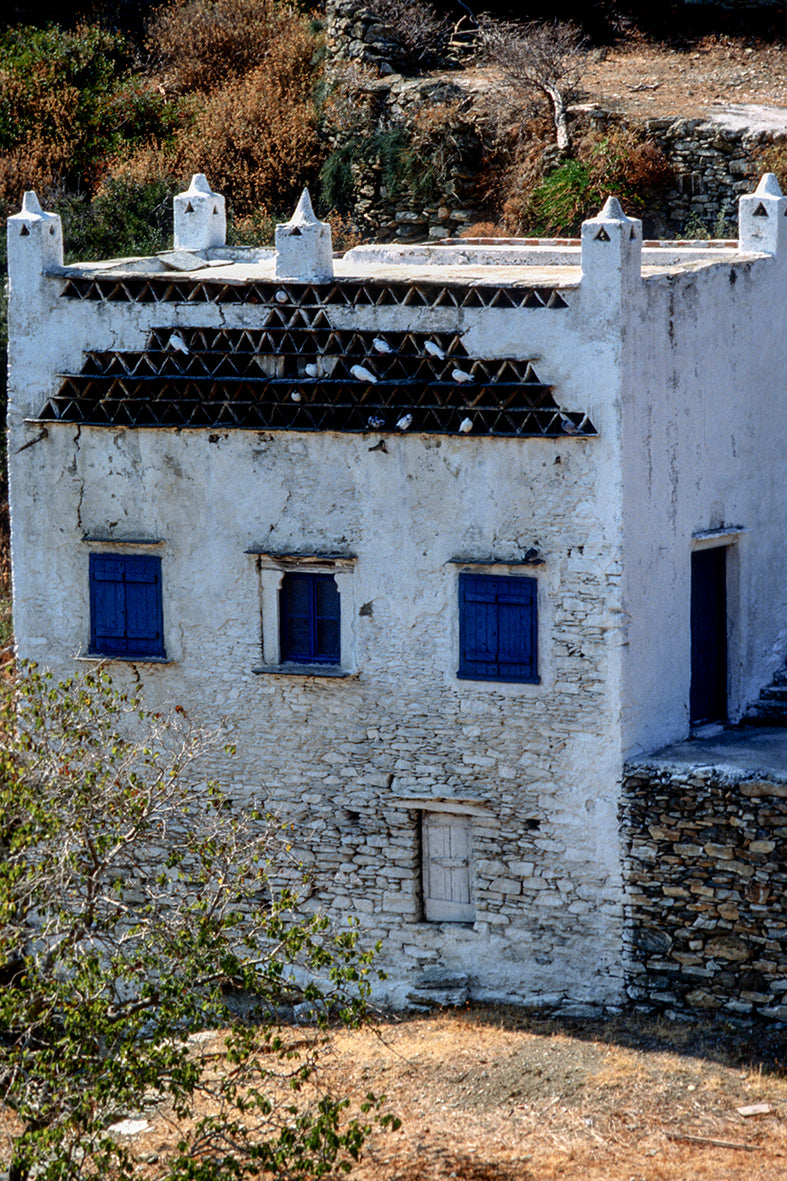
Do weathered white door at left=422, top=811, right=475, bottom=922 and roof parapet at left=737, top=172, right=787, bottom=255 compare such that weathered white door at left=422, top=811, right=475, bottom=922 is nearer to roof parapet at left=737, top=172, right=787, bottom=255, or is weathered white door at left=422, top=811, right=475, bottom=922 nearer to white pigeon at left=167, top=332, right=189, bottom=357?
white pigeon at left=167, top=332, right=189, bottom=357

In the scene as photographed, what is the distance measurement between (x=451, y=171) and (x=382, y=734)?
1310 cm

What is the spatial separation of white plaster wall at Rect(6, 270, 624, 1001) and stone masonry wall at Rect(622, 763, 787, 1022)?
0.24 metres

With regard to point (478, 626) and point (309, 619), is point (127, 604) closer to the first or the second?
point (309, 619)

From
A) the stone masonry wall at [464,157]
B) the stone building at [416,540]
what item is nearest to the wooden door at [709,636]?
the stone building at [416,540]

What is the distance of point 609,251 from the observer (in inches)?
479

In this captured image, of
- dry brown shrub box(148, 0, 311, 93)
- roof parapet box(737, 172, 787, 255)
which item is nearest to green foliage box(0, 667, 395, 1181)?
roof parapet box(737, 172, 787, 255)

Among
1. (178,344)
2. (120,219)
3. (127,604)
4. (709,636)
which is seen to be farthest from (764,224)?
(120,219)

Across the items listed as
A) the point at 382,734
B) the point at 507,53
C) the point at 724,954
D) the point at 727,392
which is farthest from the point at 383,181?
the point at 724,954

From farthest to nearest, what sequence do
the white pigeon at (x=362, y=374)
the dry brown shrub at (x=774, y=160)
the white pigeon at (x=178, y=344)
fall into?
the dry brown shrub at (x=774, y=160) → the white pigeon at (x=178, y=344) → the white pigeon at (x=362, y=374)

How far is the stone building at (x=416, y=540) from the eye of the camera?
12.6 meters

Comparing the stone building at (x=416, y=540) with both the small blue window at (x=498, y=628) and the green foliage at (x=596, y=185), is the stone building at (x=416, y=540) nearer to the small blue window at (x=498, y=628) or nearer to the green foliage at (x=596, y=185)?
the small blue window at (x=498, y=628)

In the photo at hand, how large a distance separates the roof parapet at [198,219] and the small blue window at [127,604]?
402 cm

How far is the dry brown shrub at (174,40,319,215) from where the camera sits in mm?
25047

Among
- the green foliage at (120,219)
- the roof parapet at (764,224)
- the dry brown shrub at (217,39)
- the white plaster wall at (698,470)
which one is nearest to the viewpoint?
the white plaster wall at (698,470)
